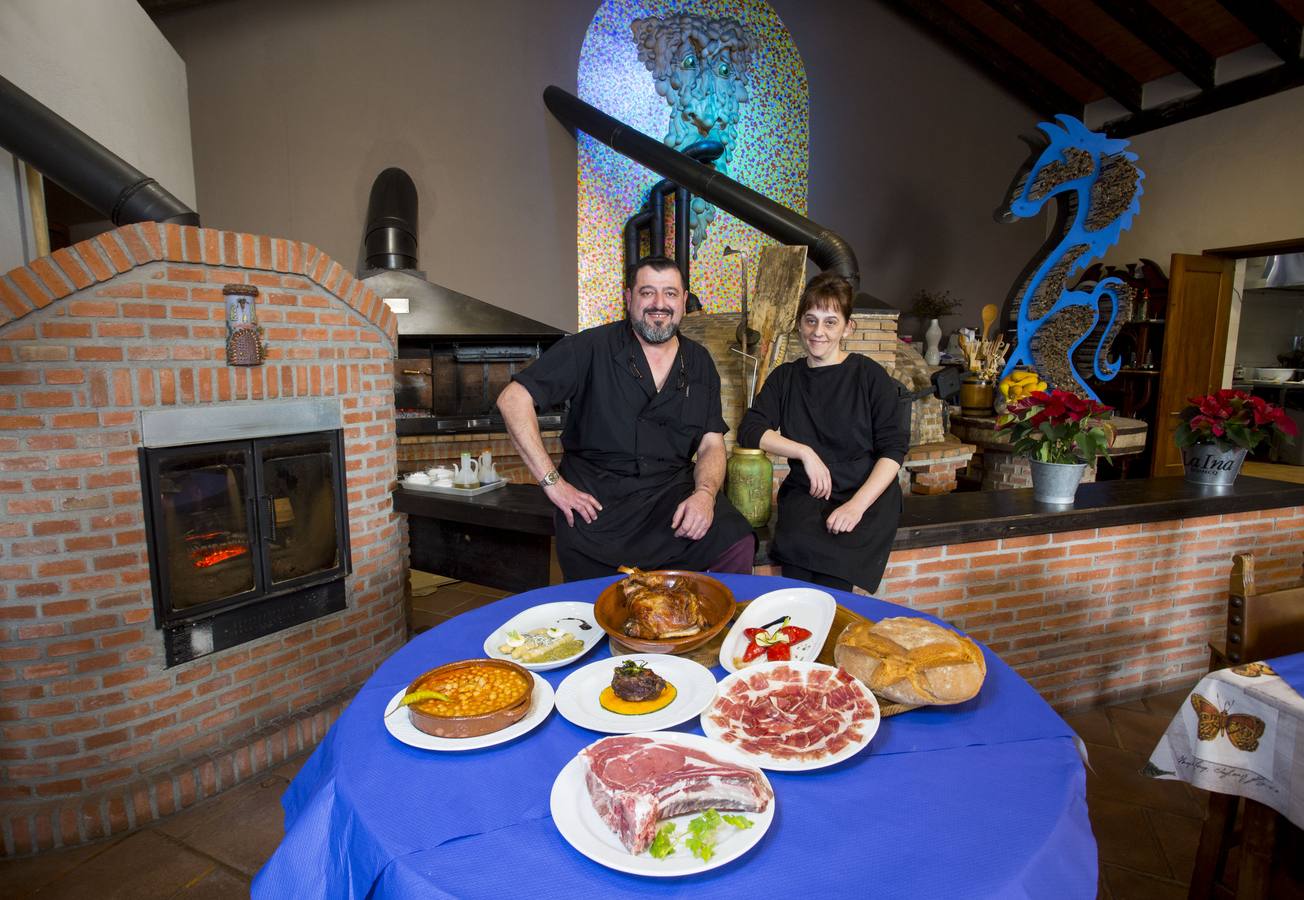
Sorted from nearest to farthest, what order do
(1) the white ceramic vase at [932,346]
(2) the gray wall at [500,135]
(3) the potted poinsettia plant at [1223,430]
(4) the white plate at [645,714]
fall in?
(4) the white plate at [645,714], (3) the potted poinsettia plant at [1223,430], (2) the gray wall at [500,135], (1) the white ceramic vase at [932,346]

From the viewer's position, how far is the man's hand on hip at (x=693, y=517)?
80.9 inches

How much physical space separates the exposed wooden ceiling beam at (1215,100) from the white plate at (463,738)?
8561mm

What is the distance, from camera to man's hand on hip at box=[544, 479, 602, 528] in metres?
2.04

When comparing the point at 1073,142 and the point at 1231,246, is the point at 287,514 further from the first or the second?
the point at 1231,246

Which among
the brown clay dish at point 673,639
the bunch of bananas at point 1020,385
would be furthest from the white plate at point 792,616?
the bunch of bananas at point 1020,385

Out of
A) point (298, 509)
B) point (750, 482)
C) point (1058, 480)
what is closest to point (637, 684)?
point (750, 482)

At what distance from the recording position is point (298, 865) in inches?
35.9

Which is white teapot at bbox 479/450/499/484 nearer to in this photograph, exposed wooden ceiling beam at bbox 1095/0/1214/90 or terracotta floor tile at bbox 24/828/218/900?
terracotta floor tile at bbox 24/828/218/900

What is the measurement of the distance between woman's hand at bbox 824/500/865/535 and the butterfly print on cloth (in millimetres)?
913

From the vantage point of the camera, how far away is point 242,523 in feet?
8.24

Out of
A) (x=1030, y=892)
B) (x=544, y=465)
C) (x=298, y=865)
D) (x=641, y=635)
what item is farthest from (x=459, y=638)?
(x=1030, y=892)

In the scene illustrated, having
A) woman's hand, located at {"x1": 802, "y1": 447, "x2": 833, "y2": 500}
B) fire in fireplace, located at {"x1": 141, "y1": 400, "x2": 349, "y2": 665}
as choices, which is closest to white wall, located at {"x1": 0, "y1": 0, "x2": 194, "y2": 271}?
fire in fireplace, located at {"x1": 141, "y1": 400, "x2": 349, "y2": 665}

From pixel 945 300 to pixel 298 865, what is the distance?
8636 millimetres

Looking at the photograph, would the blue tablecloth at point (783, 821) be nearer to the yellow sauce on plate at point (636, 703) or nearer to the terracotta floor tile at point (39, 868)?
the yellow sauce on plate at point (636, 703)
